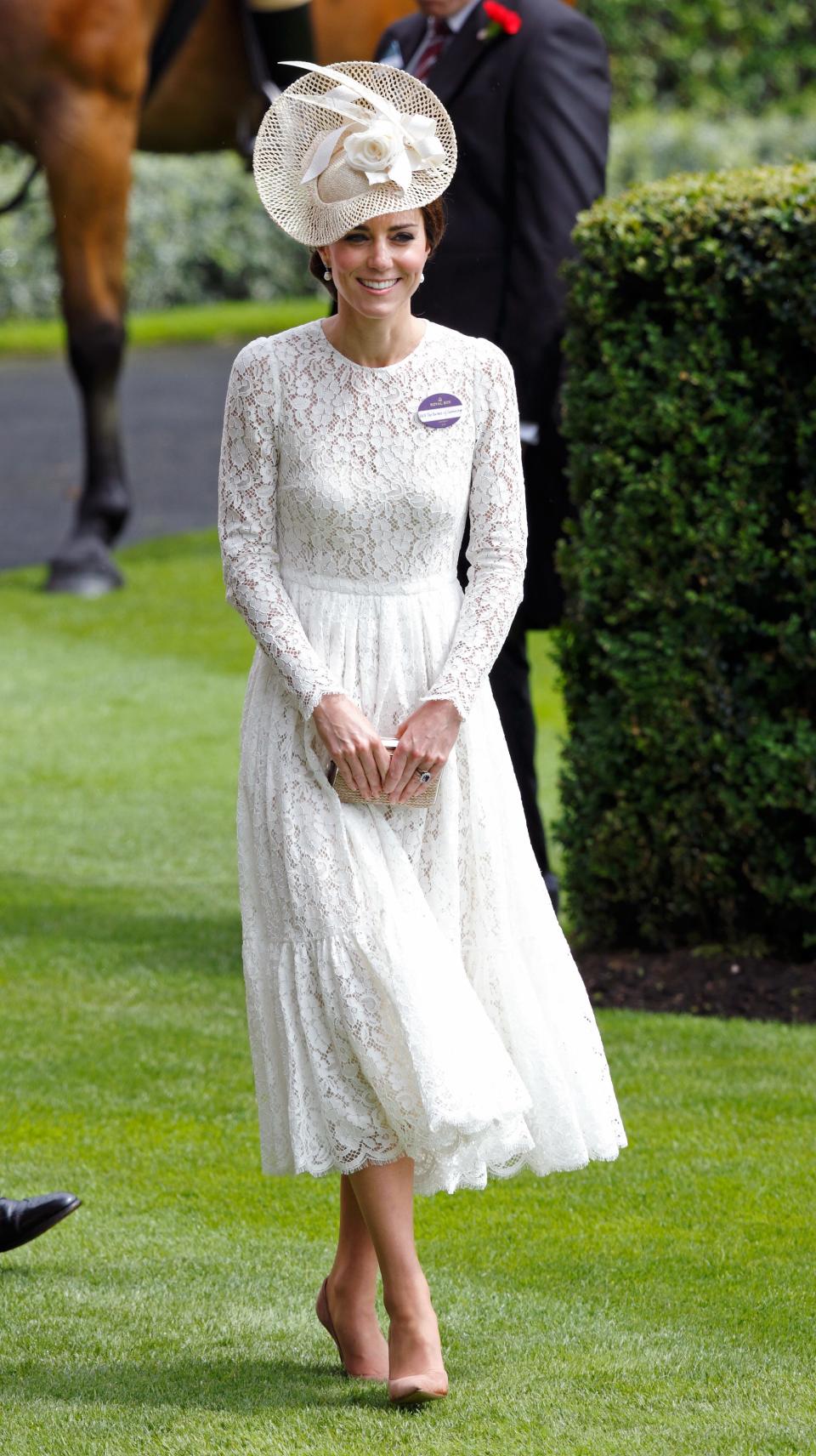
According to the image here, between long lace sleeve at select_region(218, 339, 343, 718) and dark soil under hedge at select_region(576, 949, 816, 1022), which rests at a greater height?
long lace sleeve at select_region(218, 339, 343, 718)

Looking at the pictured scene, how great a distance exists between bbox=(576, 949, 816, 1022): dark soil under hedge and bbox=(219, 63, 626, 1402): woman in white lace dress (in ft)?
6.91

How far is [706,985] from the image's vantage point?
569 centimetres

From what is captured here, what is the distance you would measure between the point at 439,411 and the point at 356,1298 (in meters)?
1.33

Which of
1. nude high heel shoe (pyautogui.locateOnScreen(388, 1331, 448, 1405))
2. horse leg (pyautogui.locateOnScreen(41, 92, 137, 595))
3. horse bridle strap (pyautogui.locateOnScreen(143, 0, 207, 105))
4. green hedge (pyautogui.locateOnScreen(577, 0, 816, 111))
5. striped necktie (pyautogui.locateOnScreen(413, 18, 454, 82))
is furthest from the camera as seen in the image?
green hedge (pyautogui.locateOnScreen(577, 0, 816, 111))

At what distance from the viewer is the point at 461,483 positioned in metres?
3.50

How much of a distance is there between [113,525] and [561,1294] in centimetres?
790

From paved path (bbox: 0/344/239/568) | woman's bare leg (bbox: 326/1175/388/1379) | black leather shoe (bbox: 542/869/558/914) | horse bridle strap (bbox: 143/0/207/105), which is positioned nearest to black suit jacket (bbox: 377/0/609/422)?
black leather shoe (bbox: 542/869/558/914)

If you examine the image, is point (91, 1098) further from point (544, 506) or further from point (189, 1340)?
point (544, 506)

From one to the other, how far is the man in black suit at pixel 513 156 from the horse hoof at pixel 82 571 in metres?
5.88

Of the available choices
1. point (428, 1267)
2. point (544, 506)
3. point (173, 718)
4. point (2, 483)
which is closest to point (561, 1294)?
point (428, 1267)

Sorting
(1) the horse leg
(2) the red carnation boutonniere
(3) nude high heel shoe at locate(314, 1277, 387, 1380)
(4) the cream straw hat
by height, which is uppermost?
(4) the cream straw hat

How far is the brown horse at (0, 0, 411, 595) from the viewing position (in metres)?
10.0

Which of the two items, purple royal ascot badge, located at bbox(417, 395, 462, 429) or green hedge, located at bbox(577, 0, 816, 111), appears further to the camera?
green hedge, located at bbox(577, 0, 816, 111)

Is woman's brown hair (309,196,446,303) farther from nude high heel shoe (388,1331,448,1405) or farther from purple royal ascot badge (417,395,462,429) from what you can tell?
nude high heel shoe (388,1331,448,1405)
